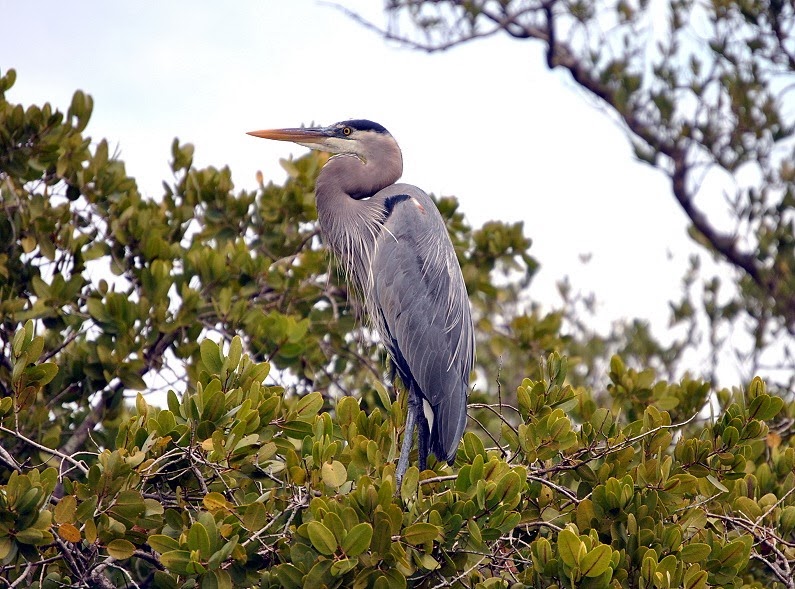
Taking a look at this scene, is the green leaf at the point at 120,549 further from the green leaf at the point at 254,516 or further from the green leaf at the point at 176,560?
the green leaf at the point at 254,516

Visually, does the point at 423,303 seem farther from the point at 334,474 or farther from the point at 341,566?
the point at 341,566

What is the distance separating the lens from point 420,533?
269 centimetres

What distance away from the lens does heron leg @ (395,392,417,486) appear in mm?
3598

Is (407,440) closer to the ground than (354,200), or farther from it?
closer to the ground

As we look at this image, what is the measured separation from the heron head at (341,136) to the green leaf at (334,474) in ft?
7.40

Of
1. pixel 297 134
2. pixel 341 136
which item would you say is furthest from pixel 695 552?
pixel 297 134

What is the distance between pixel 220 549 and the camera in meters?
2.64

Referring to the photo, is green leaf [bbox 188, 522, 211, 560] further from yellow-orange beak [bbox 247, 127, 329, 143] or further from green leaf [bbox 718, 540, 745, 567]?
yellow-orange beak [bbox 247, 127, 329, 143]

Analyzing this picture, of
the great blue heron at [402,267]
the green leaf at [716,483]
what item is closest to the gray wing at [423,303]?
the great blue heron at [402,267]

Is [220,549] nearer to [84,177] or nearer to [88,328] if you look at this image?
[88,328]

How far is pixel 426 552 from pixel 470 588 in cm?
34

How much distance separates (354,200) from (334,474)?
2.11 metres

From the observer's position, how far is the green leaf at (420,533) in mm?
2680

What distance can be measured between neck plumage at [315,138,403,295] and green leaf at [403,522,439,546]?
2084 mm
